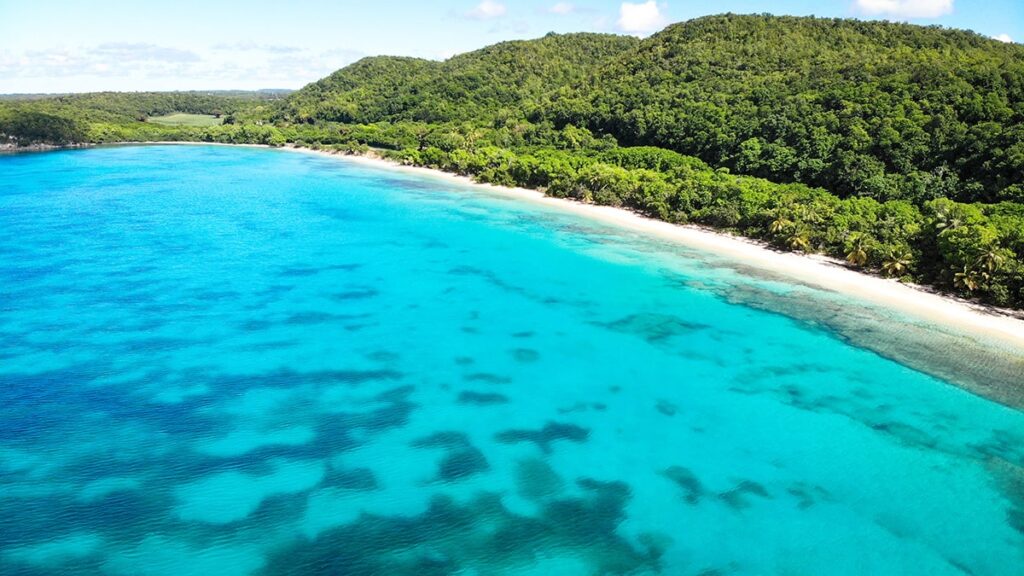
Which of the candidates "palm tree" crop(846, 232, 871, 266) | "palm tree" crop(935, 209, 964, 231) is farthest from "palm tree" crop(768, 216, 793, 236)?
"palm tree" crop(935, 209, 964, 231)

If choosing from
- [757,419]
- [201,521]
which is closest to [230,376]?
[201,521]

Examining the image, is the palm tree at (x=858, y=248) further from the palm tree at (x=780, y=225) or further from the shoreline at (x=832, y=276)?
the palm tree at (x=780, y=225)

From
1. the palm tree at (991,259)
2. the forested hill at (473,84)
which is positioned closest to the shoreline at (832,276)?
the palm tree at (991,259)

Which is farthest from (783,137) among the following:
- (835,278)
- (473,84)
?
(473,84)

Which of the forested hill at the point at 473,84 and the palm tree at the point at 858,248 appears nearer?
the palm tree at the point at 858,248

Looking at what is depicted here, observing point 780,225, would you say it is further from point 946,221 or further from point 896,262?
point 946,221

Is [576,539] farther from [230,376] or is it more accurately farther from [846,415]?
[230,376]

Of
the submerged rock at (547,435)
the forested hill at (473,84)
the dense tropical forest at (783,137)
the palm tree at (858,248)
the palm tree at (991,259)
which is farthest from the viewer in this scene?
the forested hill at (473,84)
